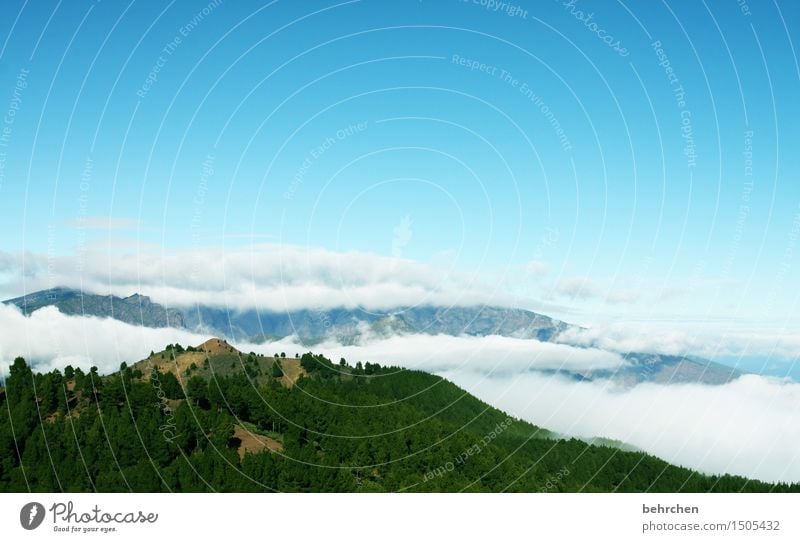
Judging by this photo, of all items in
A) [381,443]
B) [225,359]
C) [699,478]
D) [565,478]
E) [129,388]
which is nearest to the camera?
[381,443]

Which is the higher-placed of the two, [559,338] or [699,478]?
[559,338]

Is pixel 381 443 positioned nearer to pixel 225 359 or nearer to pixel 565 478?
pixel 565 478

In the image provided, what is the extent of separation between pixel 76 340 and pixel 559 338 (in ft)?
536

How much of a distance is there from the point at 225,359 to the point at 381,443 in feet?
167

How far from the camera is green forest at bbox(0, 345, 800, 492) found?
44750 mm

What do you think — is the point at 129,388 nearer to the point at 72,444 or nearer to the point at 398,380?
the point at 72,444

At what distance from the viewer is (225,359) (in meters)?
99.6

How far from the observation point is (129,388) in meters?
62.8

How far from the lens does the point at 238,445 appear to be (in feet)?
186

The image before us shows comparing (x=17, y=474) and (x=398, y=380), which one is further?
(x=398, y=380)

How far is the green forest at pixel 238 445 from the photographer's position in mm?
44750
